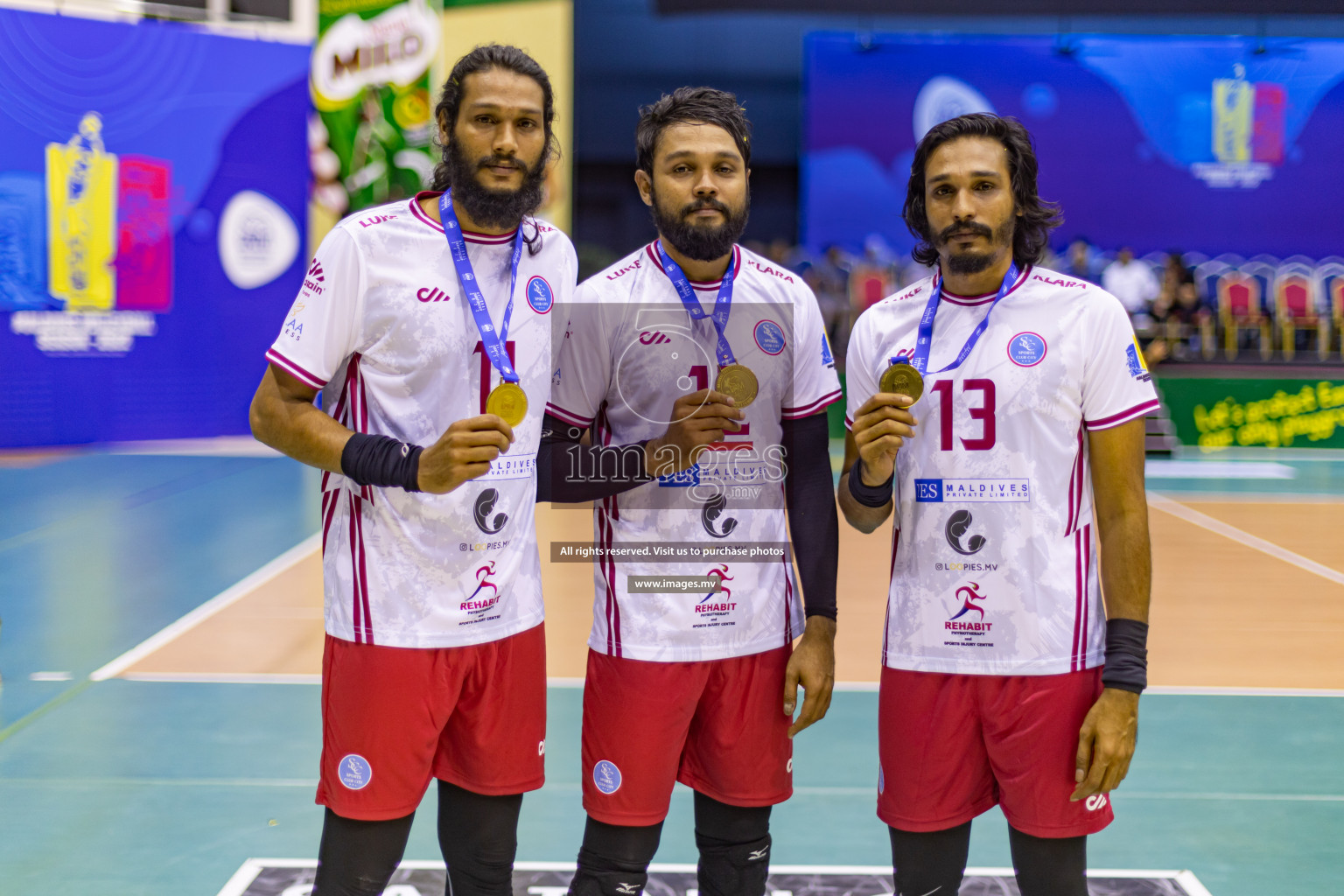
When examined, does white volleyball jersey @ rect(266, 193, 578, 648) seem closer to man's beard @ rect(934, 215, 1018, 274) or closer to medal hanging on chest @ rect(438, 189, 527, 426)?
medal hanging on chest @ rect(438, 189, 527, 426)

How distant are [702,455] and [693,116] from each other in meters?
0.82

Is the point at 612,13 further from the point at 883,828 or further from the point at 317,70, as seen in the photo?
the point at 883,828

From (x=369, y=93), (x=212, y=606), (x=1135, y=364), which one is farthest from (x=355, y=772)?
(x=369, y=93)

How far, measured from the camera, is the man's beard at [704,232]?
284cm

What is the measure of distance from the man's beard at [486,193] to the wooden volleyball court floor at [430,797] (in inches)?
84.8

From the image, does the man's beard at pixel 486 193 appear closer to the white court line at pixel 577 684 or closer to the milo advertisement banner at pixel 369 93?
the white court line at pixel 577 684

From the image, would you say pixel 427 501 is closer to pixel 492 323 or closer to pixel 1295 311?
pixel 492 323

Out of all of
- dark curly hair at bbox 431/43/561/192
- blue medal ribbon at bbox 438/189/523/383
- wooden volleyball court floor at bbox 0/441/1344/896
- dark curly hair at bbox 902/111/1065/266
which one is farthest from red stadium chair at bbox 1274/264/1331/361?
blue medal ribbon at bbox 438/189/523/383

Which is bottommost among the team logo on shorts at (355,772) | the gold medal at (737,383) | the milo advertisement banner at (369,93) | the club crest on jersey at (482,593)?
the team logo on shorts at (355,772)

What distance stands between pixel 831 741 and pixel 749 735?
8.34 ft

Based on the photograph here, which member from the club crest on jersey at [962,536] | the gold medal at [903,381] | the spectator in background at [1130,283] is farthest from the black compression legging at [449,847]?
the spectator in background at [1130,283]

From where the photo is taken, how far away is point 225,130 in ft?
51.8

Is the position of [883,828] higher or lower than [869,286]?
lower

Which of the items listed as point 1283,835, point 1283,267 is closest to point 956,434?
point 1283,835
